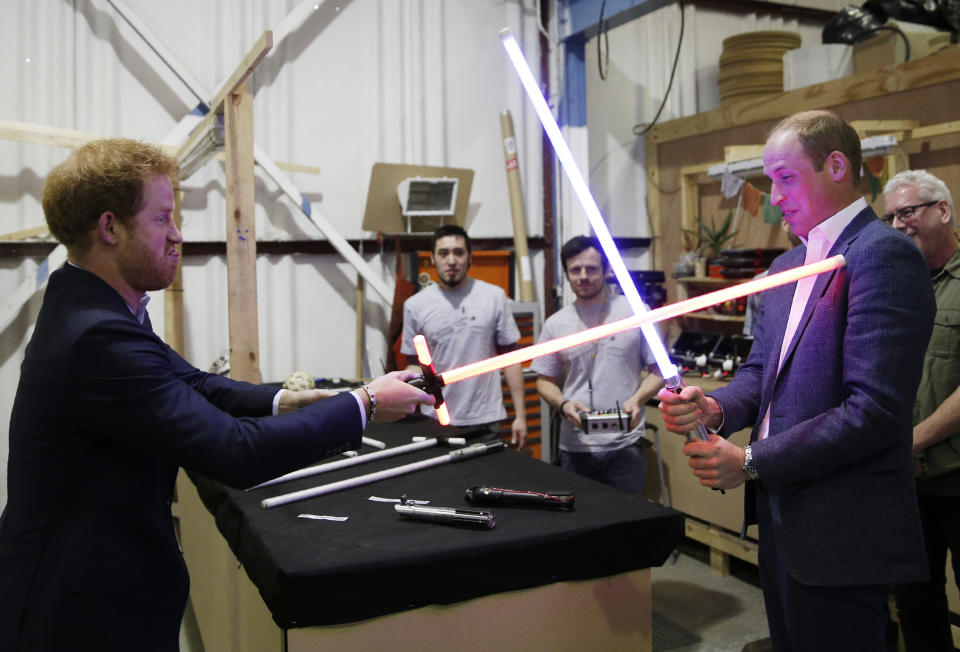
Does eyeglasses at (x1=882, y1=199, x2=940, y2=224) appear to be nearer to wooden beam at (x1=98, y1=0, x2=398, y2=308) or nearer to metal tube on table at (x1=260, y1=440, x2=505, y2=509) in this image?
metal tube on table at (x1=260, y1=440, x2=505, y2=509)

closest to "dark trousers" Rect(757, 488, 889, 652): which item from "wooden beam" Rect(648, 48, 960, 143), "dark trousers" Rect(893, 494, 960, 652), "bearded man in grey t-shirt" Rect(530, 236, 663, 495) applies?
"dark trousers" Rect(893, 494, 960, 652)

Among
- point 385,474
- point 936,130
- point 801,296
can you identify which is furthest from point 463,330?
point 936,130

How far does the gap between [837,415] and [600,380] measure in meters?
2.00

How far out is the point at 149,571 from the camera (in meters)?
1.46

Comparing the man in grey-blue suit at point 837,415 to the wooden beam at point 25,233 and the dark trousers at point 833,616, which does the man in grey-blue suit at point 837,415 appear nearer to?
the dark trousers at point 833,616

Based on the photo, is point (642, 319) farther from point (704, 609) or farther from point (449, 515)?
point (704, 609)

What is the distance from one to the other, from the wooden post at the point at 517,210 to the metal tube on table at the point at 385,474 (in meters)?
2.83

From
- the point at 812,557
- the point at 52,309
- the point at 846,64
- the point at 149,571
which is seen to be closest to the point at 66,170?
the point at 52,309

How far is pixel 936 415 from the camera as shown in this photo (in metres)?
2.39

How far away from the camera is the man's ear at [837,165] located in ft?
4.93

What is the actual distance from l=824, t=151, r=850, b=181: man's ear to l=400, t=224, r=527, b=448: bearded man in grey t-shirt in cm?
241

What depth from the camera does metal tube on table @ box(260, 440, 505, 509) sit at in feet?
6.81

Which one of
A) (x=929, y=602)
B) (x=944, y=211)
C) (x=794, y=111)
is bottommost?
(x=929, y=602)

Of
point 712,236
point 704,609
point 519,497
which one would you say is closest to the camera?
point 519,497
